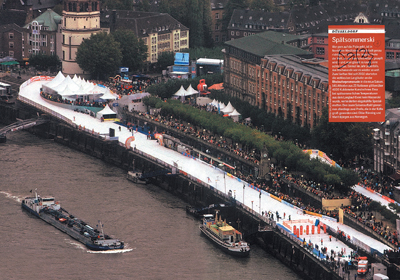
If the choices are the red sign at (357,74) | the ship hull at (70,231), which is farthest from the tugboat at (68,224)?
the red sign at (357,74)

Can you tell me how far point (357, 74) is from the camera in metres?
176

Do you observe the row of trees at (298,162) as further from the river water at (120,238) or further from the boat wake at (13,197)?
the boat wake at (13,197)

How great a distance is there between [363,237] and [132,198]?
4479cm

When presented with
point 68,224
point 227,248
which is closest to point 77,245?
point 68,224

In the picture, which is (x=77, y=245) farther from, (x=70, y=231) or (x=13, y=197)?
(x=13, y=197)

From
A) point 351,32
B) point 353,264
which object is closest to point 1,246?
point 353,264

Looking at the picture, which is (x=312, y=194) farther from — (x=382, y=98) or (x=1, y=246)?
(x=1, y=246)

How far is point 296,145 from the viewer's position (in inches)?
7618

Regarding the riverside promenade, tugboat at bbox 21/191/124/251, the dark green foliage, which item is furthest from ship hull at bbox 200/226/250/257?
the dark green foliage

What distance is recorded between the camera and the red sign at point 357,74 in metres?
174

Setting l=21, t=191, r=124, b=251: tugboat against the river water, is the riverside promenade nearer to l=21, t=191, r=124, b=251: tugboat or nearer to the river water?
the river water

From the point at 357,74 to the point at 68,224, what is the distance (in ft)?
159

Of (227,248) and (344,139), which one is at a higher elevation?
(344,139)

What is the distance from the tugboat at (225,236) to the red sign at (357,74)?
2666 centimetres
